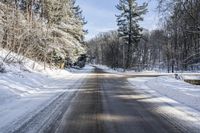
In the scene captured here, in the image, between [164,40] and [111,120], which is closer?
[111,120]

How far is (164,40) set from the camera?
72.9 meters

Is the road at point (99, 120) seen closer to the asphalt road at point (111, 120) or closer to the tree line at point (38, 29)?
the asphalt road at point (111, 120)

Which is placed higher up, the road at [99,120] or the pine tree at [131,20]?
the pine tree at [131,20]

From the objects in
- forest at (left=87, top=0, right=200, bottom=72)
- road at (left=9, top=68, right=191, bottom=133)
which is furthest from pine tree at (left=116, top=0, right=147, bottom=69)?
road at (left=9, top=68, right=191, bottom=133)

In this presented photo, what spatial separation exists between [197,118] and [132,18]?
57928 millimetres

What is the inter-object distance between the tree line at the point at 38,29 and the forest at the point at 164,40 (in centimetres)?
1067

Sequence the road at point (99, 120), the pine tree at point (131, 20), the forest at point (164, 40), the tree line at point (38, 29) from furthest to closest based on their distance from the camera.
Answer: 1. the pine tree at point (131, 20)
2. the tree line at point (38, 29)
3. the forest at point (164, 40)
4. the road at point (99, 120)

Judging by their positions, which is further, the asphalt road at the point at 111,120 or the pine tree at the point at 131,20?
the pine tree at the point at 131,20

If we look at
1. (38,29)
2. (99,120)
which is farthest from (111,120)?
(38,29)

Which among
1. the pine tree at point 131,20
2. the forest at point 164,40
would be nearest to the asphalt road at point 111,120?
the forest at point 164,40

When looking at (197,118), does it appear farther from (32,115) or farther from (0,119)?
(0,119)

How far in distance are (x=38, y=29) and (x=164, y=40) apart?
1842 inches

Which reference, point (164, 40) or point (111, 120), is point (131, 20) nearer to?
point (164, 40)

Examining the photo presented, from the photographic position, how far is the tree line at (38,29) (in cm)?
2678
